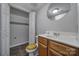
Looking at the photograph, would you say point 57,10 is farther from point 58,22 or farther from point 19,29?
point 19,29

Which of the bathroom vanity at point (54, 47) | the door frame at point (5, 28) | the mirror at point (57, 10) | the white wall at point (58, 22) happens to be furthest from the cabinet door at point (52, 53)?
the door frame at point (5, 28)

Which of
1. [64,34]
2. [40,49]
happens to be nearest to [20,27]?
[40,49]

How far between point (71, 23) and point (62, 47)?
0.96 ft

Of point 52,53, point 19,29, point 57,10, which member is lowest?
point 52,53

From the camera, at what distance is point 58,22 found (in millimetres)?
1092

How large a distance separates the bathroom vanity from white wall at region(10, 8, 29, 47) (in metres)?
0.20

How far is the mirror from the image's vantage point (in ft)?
3.49

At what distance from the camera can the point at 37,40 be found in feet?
3.79

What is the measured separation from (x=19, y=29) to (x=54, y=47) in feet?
1.61

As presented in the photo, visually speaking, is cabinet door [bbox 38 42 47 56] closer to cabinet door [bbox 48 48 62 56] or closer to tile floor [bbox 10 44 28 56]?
cabinet door [bbox 48 48 62 56]

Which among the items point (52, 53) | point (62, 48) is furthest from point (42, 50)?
point (62, 48)

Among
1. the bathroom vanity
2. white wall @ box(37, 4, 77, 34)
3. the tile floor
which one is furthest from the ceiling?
the tile floor

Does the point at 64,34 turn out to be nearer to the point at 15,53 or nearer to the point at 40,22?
the point at 40,22

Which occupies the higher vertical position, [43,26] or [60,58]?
[43,26]
